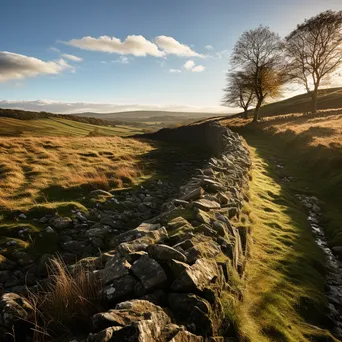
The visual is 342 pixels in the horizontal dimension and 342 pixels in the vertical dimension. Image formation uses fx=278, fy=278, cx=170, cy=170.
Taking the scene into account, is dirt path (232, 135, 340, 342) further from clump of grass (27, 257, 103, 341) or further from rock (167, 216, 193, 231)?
clump of grass (27, 257, 103, 341)

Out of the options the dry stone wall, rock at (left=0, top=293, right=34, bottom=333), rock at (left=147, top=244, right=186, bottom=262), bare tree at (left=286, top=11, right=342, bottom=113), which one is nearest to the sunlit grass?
the dry stone wall

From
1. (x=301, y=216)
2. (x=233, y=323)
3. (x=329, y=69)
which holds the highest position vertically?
(x=329, y=69)

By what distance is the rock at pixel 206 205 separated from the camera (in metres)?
7.81

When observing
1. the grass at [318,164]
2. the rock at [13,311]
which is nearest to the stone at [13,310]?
the rock at [13,311]

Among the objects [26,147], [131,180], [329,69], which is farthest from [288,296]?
[329,69]

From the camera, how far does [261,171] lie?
18.2m

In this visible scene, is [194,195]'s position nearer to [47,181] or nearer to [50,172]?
[47,181]

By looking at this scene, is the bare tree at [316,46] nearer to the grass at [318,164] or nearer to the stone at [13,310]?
the grass at [318,164]

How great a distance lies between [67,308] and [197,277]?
2.02 m

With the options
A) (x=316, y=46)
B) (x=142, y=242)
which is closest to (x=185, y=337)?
(x=142, y=242)

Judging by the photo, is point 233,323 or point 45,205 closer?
point 233,323

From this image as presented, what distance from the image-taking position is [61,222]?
10531 millimetres

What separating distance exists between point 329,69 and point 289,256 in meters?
43.2

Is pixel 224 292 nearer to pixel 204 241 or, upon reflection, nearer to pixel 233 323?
pixel 233 323
